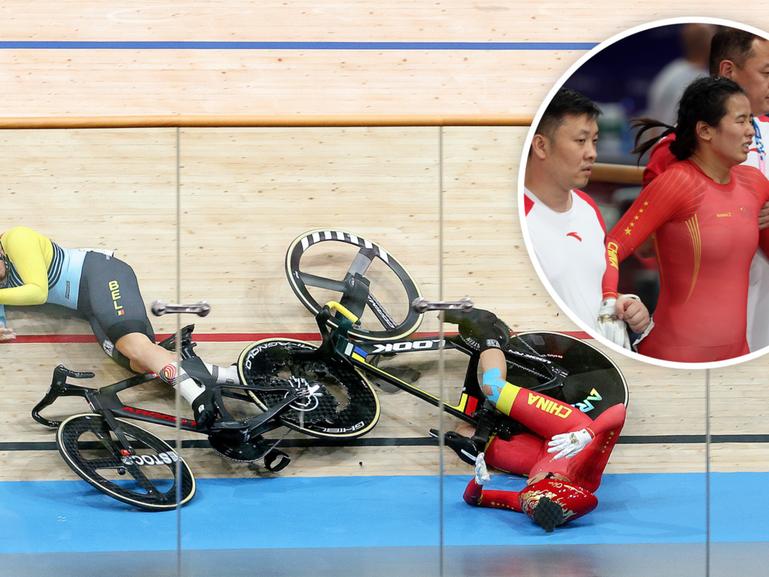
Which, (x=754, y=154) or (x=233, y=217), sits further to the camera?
(x=754, y=154)

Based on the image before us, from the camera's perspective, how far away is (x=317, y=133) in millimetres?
3840

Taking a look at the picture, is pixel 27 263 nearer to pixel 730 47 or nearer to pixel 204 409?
pixel 204 409

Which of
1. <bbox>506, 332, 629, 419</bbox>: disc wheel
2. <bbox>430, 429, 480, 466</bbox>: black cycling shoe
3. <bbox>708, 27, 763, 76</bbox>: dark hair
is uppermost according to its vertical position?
<bbox>708, 27, 763, 76</bbox>: dark hair

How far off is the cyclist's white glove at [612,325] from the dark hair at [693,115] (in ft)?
2.20

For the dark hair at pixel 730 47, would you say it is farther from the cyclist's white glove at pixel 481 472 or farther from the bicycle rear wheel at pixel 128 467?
the bicycle rear wheel at pixel 128 467

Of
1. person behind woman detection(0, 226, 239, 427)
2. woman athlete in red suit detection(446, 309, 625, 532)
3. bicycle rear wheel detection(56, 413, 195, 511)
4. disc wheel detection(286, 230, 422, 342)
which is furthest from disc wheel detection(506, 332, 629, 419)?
bicycle rear wheel detection(56, 413, 195, 511)

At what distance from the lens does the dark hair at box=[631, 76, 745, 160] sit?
166 inches

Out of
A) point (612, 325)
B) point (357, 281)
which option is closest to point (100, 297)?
point (357, 281)

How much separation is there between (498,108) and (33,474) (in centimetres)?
257

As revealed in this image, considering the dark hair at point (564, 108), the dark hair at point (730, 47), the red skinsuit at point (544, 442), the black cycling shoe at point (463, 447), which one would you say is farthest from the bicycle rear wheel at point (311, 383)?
the dark hair at point (730, 47)

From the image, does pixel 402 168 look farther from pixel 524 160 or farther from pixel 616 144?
pixel 616 144

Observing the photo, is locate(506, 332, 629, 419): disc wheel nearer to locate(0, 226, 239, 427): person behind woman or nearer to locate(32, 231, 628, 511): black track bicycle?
locate(32, 231, 628, 511): black track bicycle

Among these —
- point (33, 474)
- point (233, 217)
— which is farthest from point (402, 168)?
point (33, 474)

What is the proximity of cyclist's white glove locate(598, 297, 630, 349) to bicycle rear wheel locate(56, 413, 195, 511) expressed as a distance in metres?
1.77
